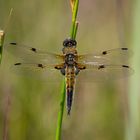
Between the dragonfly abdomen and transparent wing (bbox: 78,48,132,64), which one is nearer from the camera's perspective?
the dragonfly abdomen

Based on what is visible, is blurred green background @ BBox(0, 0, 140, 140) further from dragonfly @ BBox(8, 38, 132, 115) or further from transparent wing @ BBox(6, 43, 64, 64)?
transparent wing @ BBox(6, 43, 64, 64)

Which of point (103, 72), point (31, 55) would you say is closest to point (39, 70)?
point (31, 55)

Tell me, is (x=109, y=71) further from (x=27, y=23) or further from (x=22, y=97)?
(x=27, y=23)

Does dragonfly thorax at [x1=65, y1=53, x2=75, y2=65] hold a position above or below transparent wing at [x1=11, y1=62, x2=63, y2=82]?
above

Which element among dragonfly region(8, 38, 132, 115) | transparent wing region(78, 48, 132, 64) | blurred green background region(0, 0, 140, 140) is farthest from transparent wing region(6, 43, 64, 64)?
blurred green background region(0, 0, 140, 140)

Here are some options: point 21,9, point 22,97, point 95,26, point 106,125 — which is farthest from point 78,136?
point 95,26

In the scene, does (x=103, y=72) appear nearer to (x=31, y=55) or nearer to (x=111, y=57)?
(x=111, y=57)

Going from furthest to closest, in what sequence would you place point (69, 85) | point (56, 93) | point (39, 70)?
point (56, 93)
point (39, 70)
point (69, 85)
